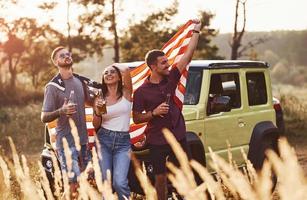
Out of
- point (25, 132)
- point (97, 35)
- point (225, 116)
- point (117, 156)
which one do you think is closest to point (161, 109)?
point (117, 156)

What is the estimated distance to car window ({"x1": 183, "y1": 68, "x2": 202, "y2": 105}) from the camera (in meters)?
8.13

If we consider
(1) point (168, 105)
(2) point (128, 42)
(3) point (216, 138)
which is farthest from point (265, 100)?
(2) point (128, 42)

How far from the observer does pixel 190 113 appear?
25.7 ft

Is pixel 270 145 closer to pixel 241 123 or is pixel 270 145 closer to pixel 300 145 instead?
pixel 241 123

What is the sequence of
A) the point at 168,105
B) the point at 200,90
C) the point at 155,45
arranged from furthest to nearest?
the point at 155,45
the point at 200,90
the point at 168,105

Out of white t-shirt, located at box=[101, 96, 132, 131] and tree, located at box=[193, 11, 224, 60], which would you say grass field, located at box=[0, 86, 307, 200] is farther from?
tree, located at box=[193, 11, 224, 60]

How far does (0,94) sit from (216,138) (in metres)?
32.5

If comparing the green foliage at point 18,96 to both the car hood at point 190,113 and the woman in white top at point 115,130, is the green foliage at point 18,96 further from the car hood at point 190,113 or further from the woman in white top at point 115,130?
the woman in white top at point 115,130

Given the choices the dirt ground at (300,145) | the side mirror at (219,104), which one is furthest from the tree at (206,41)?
the side mirror at (219,104)

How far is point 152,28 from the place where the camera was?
4103 centimetres

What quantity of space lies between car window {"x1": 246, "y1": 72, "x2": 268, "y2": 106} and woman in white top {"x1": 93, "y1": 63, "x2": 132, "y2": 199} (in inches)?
131

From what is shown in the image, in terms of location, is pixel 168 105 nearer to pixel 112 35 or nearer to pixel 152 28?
pixel 112 35

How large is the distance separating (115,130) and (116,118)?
11cm

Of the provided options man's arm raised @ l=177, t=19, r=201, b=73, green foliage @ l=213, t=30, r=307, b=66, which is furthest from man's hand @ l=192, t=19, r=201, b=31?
green foliage @ l=213, t=30, r=307, b=66
